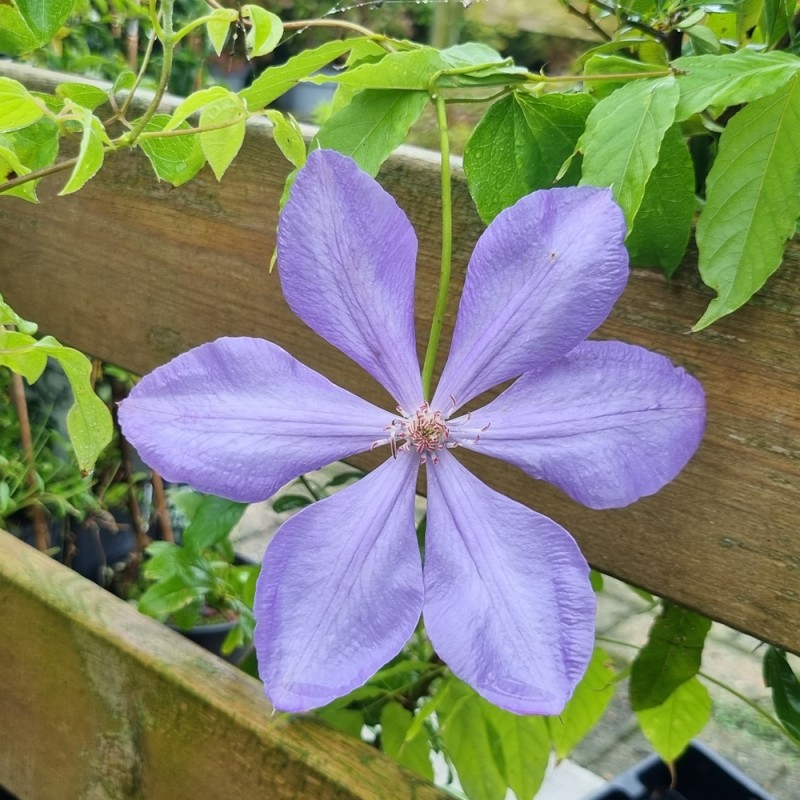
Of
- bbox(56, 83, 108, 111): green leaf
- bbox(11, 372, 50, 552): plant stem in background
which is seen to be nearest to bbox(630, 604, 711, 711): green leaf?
bbox(56, 83, 108, 111): green leaf

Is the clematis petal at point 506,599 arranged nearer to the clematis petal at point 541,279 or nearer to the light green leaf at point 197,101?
the clematis petal at point 541,279

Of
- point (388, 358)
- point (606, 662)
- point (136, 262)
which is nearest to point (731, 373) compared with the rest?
point (388, 358)

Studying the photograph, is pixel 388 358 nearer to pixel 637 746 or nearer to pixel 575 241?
pixel 575 241

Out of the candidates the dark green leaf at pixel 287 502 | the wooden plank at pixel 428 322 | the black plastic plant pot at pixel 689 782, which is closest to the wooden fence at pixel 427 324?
the wooden plank at pixel 428 322

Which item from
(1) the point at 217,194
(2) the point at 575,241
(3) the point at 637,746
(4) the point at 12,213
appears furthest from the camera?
(3) the point at 637,746

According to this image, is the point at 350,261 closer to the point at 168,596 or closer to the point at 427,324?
the point at 427,324

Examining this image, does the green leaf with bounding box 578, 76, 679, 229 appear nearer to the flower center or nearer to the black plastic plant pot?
the flower center

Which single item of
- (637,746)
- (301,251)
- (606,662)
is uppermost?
(301,251)
